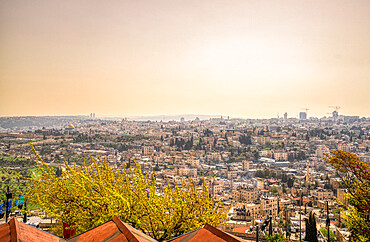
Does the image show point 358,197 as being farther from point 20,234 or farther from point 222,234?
point 20,234

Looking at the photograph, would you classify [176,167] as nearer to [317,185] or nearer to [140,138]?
[317,185]

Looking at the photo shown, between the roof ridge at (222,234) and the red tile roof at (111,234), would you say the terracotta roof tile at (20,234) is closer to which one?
the red tile roof at (111,234)

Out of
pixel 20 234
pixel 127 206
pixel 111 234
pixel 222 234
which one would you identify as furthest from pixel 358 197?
pixel 20 234

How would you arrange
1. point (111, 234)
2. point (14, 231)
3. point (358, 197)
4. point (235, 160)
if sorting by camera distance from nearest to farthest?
point (14, 231) < point (111, 234) < point (358, 197) < point (235, 160)

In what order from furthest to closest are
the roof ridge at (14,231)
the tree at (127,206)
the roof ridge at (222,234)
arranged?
the tree at (127,206) < the roof ridge at (222,234) < the roof ridge at (14,231)

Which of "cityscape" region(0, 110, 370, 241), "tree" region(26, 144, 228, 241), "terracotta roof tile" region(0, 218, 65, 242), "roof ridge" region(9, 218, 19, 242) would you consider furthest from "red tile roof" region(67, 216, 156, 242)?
"cityscape" region(0, 110, 370, 241)

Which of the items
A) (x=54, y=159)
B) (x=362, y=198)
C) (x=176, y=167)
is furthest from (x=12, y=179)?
(x=362, y=198)

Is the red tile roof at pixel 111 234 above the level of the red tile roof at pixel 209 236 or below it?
below

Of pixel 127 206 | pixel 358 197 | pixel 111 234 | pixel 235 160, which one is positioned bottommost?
pixel 235 160

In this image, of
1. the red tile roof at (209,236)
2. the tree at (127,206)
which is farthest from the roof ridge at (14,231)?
the tree at (127,206)

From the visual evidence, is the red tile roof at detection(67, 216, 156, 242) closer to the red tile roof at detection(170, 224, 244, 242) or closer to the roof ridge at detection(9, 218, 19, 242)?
the red tile roof at detection(170, 224, 244, 242)

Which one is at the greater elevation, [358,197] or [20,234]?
[20,234]
